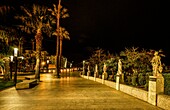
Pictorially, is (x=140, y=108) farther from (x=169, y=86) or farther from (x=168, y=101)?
(x=169, y=86)

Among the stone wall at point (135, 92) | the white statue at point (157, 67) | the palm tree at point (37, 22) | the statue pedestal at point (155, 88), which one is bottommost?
the stone wall at point (135, 92)

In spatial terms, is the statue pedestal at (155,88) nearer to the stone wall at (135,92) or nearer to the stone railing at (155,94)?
the stone railing at (155,94)

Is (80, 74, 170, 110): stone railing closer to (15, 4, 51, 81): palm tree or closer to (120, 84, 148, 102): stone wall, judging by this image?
(120, 84, 148, 102): stone wall

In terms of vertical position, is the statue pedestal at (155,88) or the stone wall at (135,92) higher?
the statue pedestal at (155,88)

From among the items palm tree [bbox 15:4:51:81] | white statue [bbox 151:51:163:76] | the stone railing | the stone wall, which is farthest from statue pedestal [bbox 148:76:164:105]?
palm tree [bbox 15:4:51:81]

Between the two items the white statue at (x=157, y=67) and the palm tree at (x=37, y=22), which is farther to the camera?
the palm tree at (x=37, y=22)

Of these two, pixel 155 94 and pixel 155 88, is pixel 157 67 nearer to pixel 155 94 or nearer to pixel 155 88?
pixel 155 88

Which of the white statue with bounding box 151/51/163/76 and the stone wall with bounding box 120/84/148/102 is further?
the stone wall with bounding box 120/84/148/102

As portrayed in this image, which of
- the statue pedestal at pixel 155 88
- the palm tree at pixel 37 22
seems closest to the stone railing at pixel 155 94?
the statue pedestal at pixel 155 88

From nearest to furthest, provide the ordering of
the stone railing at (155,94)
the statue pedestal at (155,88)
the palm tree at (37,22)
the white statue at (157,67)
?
the stone railing at (155,94)
the statue pedestal at (155,88)
the white statue at (157,67)
the palm tree at (37,22)

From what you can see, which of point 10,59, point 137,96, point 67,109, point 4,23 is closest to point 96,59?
point 10,59

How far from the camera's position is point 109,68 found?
30594 mm

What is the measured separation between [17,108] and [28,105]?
2.59 feet

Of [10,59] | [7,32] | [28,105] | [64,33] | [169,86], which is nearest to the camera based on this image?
[28,105]
